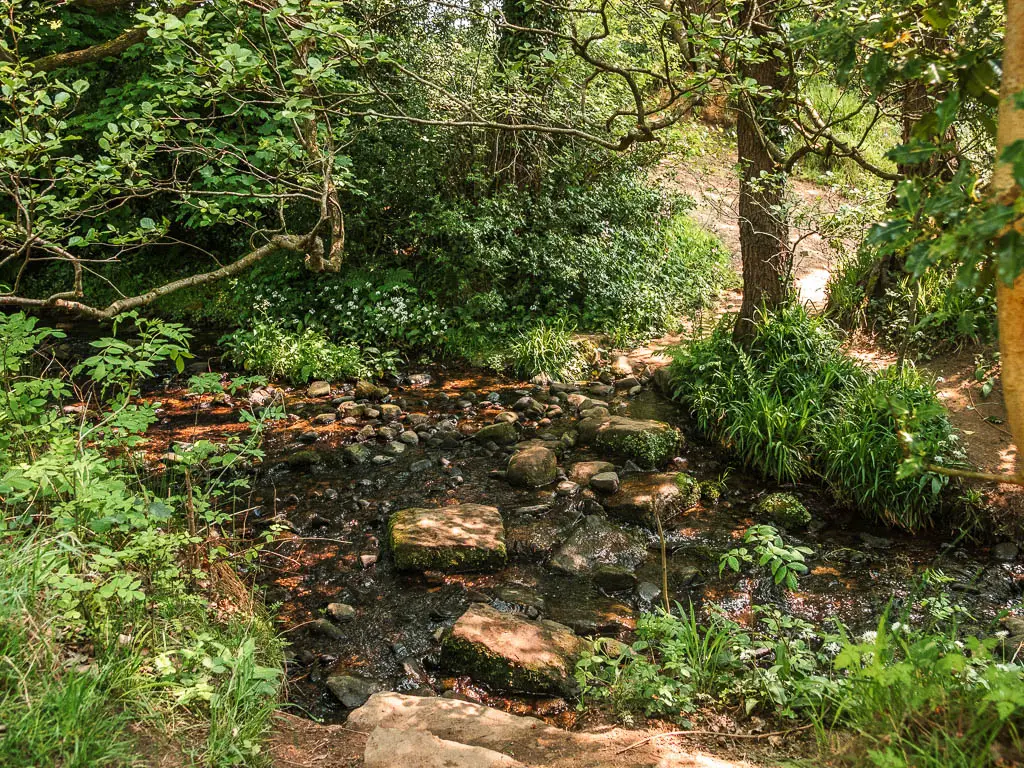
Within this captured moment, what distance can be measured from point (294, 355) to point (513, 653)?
5869 millimetres

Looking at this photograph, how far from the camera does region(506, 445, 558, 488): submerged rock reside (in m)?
6.36

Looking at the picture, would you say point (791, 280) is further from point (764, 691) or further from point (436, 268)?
point (764, 691)

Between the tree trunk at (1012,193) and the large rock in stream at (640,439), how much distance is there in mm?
4610

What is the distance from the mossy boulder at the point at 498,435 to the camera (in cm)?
719

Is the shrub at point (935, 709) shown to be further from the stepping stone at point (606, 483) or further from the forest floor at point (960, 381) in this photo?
the stepping stone at point (606, 483)

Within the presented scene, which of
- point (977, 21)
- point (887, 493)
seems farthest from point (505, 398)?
point (977, 21)

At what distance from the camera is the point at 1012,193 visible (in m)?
1.75

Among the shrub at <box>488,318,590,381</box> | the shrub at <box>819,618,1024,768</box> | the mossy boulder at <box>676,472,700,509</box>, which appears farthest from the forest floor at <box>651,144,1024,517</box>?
the mossy boulder at <box>676,472,700,509</box>

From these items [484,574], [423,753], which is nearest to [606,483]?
[484,574]

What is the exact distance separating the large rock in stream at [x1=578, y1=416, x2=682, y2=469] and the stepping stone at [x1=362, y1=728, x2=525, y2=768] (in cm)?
409

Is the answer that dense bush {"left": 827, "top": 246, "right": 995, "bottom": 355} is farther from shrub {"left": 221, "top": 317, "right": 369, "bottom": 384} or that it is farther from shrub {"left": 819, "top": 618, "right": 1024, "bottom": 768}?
shrub {"left": 221, "top": 317, "right": 369, "bottom": 384}

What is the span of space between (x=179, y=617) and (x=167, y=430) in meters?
4.38

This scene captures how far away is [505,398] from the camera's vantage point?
8281mm

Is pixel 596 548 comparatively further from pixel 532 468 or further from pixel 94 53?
pixel 94 53
